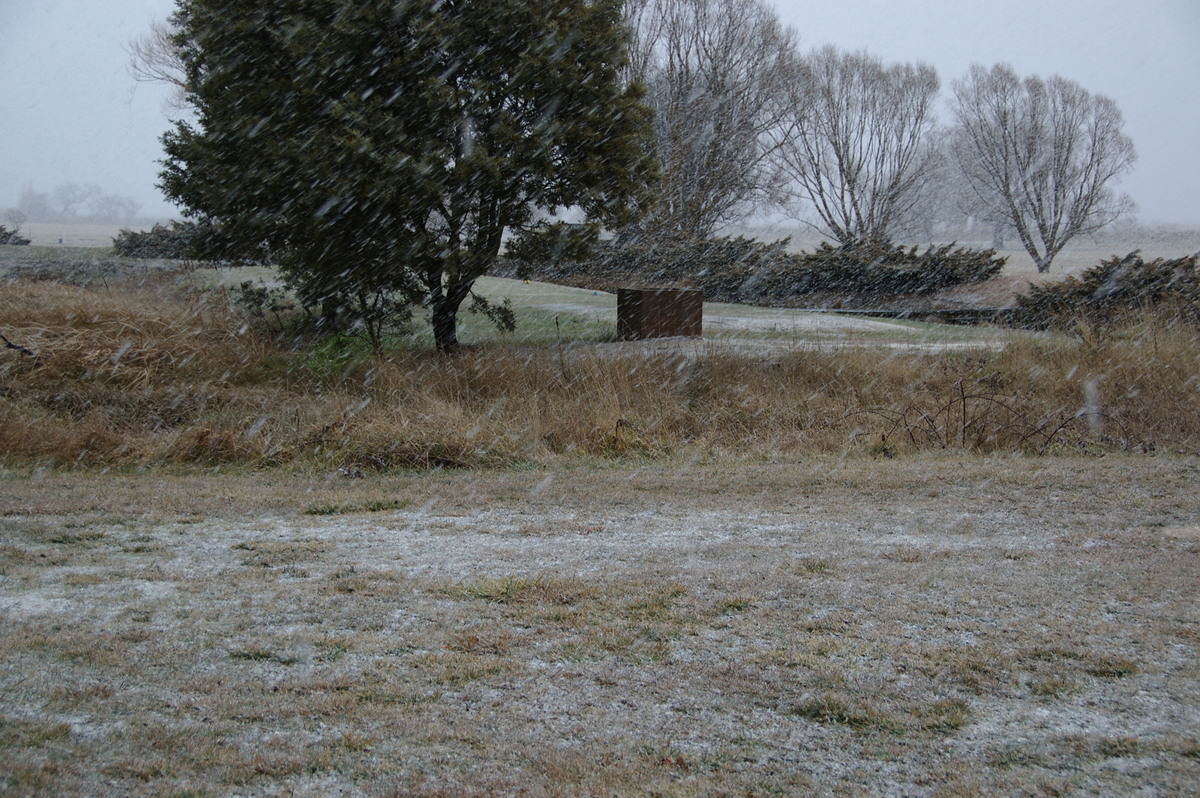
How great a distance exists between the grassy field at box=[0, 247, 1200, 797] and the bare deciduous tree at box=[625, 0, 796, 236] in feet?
76.1

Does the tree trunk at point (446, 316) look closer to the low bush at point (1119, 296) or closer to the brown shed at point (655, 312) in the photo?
the brown shed at point (655, 312)

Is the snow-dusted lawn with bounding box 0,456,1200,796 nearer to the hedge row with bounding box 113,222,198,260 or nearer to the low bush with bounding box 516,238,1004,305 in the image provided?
the low bush with bounding box 516,238,1004,305

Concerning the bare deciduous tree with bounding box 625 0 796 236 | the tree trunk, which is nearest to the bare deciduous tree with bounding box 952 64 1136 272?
the bare deciduous tree with bounding box 625 0 796 236

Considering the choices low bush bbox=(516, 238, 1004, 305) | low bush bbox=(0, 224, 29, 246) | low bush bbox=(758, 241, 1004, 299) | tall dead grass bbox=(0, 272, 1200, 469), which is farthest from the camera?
low bush bbox=(0, 224, 29, 246)

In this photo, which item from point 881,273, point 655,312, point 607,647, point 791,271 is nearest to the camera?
point 607,647

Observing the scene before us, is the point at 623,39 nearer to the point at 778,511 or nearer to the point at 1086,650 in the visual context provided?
the point at 778,511

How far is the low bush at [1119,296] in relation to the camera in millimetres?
12016

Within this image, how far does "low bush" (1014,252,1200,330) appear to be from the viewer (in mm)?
12016

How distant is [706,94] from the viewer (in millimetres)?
30641

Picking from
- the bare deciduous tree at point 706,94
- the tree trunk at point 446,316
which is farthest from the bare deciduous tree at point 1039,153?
the tree trunk at point 446,316

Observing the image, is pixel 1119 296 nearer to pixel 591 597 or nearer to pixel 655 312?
pixel 655 312

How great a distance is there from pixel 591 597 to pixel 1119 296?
12878mm

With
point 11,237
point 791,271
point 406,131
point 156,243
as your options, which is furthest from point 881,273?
point 11,237

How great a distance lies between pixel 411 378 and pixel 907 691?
294 inches
